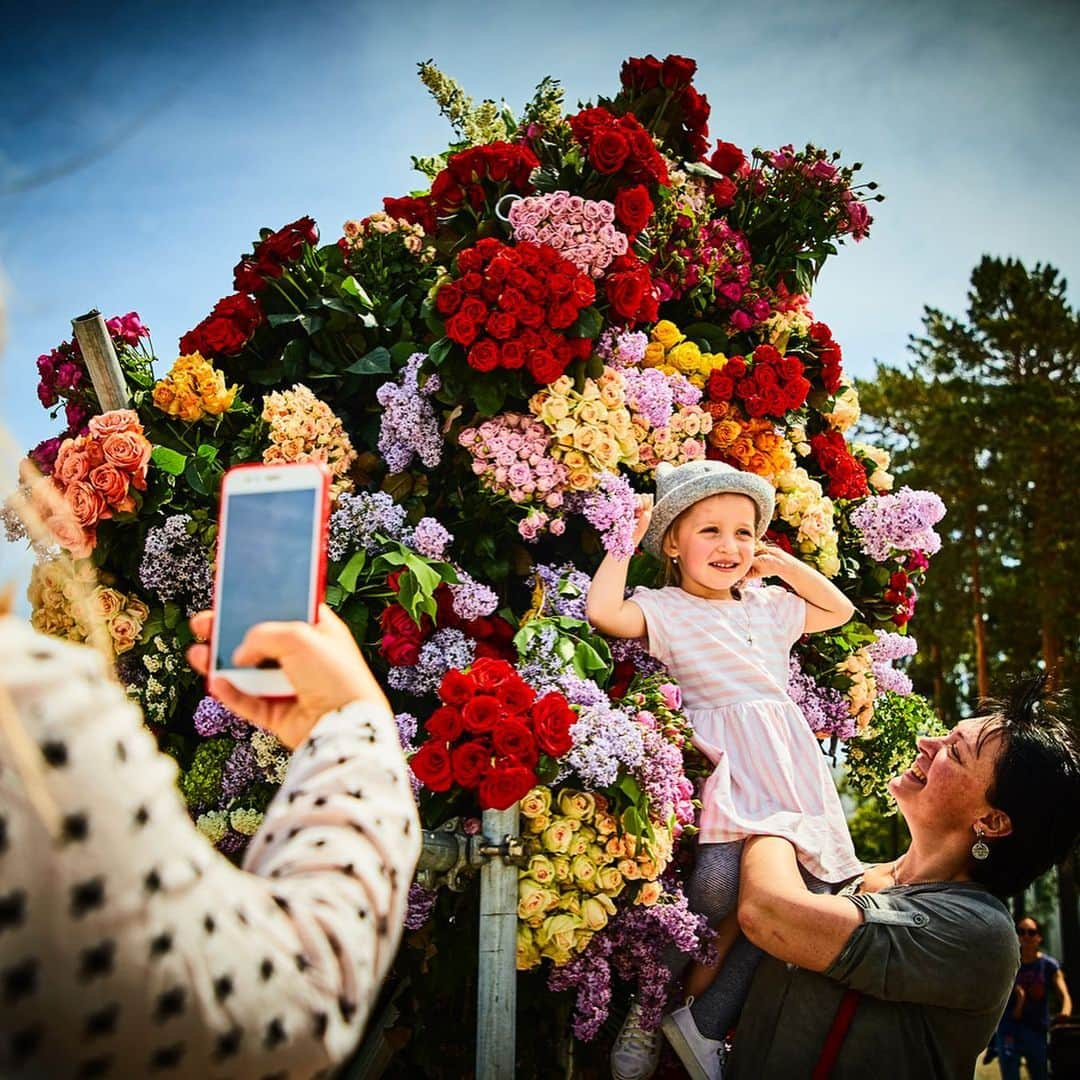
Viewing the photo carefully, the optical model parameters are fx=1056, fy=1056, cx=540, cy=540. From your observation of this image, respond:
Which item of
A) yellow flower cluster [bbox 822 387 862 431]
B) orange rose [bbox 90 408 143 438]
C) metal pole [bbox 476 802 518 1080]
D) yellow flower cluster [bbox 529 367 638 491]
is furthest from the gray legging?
orange rose [bbox 90 408 143 438]

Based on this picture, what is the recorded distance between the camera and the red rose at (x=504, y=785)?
2.61m

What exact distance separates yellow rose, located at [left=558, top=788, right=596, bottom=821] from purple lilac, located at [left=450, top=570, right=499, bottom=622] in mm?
654

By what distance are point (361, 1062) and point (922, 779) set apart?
6.13 feet

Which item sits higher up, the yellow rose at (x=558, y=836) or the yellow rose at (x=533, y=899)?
the yellow rose at (x=558, y=836)

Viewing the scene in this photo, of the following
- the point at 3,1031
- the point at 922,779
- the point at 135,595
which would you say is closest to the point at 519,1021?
the point at 922,779

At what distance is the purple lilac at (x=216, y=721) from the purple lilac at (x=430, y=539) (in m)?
0.83

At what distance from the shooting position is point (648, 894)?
2922 millimetres

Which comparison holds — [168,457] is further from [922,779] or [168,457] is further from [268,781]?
[922,779]

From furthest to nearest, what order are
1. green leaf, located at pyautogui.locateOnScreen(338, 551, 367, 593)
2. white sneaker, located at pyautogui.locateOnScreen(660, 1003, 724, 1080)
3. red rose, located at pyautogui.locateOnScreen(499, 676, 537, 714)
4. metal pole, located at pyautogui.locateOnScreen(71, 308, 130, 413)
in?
metal pole, located at pyautogui.locateOnScreen(71, 308, 130, 413)
green leaf, located at pyautogui.locateOnScreen(338, 551, 367, 593)
white sneaker, located at pyautogui.locateOnScreen(660, 1003, 724, 1080)
red rose, located at pyautogui.locateOnScreen(499, 676, 537, 714)

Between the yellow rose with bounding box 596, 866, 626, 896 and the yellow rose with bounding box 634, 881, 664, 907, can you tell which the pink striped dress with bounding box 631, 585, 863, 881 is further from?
the yellow rose with bounding box 596, 866, 626, 896

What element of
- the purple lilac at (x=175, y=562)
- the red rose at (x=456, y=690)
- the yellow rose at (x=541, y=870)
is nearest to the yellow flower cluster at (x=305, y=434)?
the purple lilac at (x=175, y=562)

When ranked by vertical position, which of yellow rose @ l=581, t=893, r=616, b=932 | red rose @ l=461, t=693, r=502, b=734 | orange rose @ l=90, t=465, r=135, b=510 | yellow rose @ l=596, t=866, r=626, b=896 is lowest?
yellow rose @ l=581, t=893, r=616, b=932

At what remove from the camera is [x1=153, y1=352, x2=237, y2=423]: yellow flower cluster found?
357cm

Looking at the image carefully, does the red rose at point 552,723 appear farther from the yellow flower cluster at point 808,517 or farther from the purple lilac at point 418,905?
the yellow flower cluster at point 808,517
